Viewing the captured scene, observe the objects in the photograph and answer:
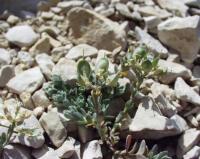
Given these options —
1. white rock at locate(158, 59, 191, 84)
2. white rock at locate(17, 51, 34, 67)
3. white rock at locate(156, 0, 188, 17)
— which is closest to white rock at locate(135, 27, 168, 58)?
white rock at locate(158, 59, 191, 84)

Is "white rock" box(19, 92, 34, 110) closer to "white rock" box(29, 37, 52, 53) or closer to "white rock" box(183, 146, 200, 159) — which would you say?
"white rock" box(29, 37, 52, 53)

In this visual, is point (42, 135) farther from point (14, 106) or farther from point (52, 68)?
point (52, 68)

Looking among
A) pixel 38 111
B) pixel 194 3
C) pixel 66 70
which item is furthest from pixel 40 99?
A: pixel 194 3

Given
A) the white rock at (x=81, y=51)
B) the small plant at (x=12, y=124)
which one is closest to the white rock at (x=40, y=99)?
the small plant at (x=12, y=124)

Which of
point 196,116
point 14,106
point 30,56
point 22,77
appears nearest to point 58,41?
point 30,56

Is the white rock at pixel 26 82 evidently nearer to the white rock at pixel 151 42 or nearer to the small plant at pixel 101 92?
the small plant at pixel 101 92
